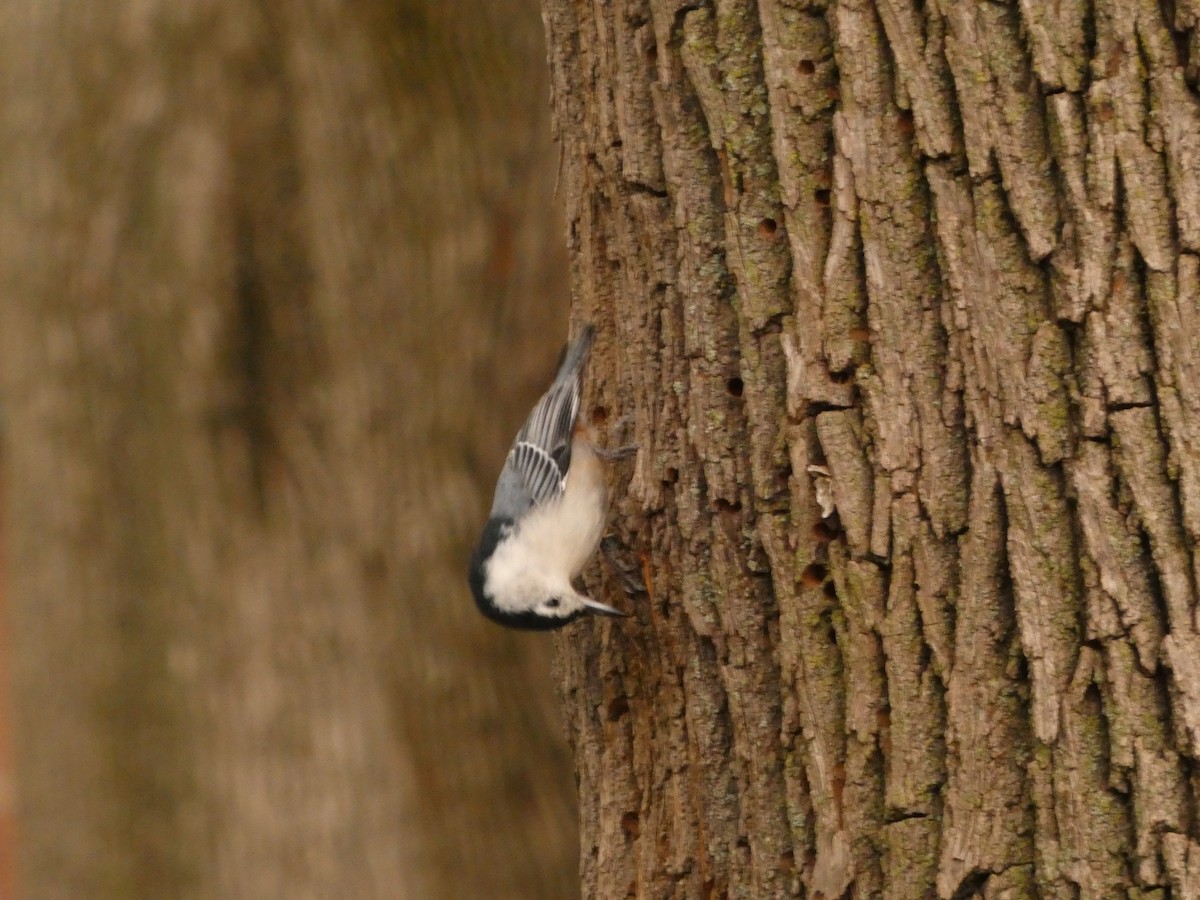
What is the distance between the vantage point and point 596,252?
9.54 feet

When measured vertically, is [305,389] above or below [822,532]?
above

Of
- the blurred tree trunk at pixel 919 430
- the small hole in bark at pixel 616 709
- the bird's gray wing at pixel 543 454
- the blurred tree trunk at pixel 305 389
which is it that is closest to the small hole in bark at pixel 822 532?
the blurred tree trunk at pixel 919 430

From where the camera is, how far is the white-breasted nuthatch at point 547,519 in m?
3.22

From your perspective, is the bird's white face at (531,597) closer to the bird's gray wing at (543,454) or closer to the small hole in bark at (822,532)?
the bird's gray wing at (543,454)

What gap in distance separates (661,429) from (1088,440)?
2.83 feet

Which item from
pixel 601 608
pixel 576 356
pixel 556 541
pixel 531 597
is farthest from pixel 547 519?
pixel 601 608

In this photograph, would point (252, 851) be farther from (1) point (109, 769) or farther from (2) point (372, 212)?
(2) point (372, 212)

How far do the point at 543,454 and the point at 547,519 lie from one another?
12.7 inches

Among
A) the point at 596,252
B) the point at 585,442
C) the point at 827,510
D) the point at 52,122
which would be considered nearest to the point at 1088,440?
the point at 827,510

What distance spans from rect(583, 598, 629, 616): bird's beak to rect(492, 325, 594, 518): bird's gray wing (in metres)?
0.68

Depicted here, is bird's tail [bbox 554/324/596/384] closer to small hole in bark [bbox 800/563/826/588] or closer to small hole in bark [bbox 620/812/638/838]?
small hole in bark [bbox 800/563/826/588]

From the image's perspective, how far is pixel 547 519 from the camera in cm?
356

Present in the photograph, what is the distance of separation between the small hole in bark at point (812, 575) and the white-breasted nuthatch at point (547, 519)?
581mm

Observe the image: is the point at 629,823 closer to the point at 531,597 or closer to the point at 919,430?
the point at 531,597
